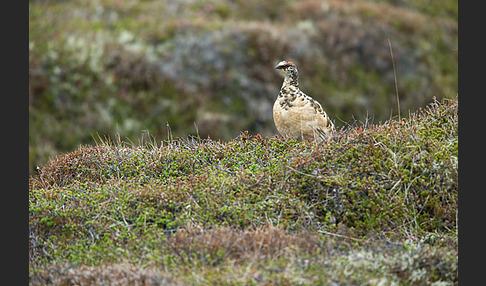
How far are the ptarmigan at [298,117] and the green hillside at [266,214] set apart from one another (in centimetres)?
45

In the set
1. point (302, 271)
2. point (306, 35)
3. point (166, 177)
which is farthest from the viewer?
point (306, 35)

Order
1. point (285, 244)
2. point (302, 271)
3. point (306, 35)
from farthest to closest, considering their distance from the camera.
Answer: point (306, 35)
point (285, 244)
point (302, 271)

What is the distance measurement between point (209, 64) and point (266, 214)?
12.7 metres

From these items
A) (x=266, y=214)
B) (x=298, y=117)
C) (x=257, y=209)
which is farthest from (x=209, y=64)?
(x=266, y=214)

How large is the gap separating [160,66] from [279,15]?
5757 mm

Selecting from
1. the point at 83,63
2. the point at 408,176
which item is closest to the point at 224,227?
the point at 408,176

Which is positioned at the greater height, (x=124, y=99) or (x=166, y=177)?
(x=166, y=177)

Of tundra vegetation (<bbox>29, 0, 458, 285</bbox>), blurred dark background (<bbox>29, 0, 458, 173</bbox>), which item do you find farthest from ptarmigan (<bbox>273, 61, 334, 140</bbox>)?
blurred dark background (<bbox>29, 0, 458, 173</bbox>)

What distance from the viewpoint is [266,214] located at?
233 inches

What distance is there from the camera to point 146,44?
720 inches

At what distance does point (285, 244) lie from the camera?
5.27 meters

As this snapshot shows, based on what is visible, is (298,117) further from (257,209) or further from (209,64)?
(209,64)

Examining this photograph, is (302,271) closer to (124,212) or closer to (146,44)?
(124,212)

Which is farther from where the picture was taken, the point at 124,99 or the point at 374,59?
the point at 374,59
